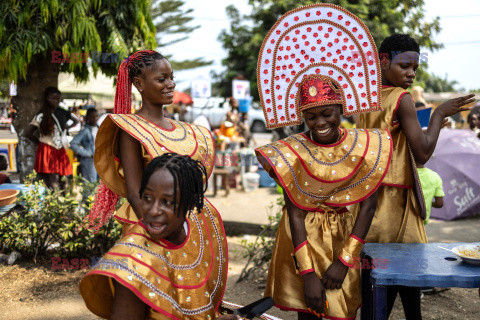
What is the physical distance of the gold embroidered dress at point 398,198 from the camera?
8.16ft

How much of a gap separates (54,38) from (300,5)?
30.7 ft

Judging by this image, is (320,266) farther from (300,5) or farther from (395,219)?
(300,5)

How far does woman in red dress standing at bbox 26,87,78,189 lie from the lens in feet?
17.7

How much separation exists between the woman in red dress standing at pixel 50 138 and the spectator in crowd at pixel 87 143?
1090 millimetres

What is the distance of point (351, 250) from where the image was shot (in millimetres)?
2074

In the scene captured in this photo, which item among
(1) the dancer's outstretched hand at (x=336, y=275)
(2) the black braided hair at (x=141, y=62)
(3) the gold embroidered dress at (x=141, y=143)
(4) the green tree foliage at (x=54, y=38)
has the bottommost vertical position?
(1) the dancer's outstretched hand at (x=336, y=275)

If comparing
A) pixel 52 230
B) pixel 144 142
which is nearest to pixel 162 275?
pixel 144 142

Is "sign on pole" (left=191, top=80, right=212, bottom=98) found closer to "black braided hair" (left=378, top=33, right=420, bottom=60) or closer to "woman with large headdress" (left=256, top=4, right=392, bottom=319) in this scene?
"black braided hair" (left=378, top=33, right=420, bottom=60)

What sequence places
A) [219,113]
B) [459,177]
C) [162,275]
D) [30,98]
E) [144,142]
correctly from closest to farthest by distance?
[162,275]
[144,142]
[30,98]
[459,177]
[219,113]

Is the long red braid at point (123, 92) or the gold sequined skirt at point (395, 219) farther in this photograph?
the gold sequined skirt at point (395, 219)

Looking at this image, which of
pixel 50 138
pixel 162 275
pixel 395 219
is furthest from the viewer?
pixel 50 138

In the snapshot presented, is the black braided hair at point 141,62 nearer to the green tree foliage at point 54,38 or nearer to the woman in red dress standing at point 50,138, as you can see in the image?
the green tree foliage at point 54,38

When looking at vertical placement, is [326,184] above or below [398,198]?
above

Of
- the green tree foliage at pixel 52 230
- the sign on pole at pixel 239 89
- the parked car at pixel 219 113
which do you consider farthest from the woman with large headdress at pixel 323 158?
the parked car at pixel 219 113
